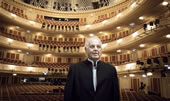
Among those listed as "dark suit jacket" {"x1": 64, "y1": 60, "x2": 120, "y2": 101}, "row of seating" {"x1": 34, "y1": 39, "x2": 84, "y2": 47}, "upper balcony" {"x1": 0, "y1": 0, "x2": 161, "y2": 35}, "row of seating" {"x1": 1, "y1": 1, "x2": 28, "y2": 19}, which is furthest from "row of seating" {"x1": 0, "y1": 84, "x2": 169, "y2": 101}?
"row of seating" {"x1": 1, "y1": 1, "x2": 28, "y2": 19}

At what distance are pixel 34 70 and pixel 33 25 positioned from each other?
5.61 meters

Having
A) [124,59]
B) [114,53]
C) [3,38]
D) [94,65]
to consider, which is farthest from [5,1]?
[94,65]

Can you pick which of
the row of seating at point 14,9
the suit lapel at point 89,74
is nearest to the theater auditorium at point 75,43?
the row of seating at point 14,9

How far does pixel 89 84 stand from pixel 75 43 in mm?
16744

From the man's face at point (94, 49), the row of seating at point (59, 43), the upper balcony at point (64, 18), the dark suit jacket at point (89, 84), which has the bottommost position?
the dark suit jacket at point (89, 84)

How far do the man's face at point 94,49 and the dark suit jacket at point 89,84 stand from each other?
0.08 m

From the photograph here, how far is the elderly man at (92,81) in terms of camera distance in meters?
1.15

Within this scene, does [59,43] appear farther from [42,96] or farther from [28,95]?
[42,96]

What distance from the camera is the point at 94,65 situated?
1267 mm

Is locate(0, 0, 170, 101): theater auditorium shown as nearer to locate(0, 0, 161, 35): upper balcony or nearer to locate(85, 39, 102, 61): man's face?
locate(0, 0, 161, 35): upper balcony

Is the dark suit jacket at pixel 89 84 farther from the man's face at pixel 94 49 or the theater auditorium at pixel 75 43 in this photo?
the theater auditorium at pixel 75 43

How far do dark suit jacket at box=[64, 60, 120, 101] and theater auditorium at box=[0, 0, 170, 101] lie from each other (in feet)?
26.4

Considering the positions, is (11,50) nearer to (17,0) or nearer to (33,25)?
(33,25)

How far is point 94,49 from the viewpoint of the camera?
1229 mm
